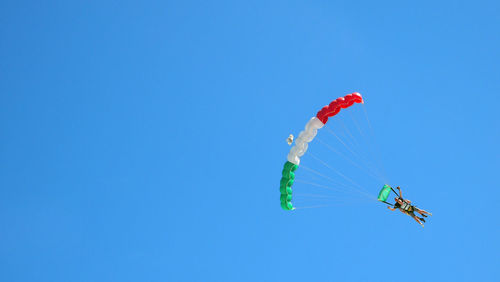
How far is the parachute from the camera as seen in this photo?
89.2 ft

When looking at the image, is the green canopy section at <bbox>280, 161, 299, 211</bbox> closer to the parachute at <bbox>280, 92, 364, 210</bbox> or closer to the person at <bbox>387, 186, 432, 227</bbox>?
the parachute at <bbox>280, 92, 364, 210</bbox>

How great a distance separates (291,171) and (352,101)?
403 centimetres

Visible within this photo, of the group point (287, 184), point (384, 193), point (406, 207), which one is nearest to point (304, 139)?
point (287, 184)

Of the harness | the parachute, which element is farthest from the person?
the parachute

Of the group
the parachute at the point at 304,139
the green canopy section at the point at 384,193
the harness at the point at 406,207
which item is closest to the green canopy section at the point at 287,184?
the parachute at the point at 304,139

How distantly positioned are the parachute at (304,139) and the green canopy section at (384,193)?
3.78 meters

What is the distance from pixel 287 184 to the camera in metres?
27.7

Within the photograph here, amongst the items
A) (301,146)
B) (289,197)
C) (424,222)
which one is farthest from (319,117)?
(424,222)

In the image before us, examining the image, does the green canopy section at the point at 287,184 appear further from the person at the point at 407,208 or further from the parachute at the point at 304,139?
the person at the point at 407,208

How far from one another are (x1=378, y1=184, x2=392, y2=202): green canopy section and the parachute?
378 centimetres

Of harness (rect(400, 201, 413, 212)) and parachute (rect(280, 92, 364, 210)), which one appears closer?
parachute (rect(280, 92, 364, 210))

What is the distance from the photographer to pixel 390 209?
27594 mm

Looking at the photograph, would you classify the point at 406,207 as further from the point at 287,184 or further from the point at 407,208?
the point at 287,184

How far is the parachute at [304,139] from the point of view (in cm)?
2719
